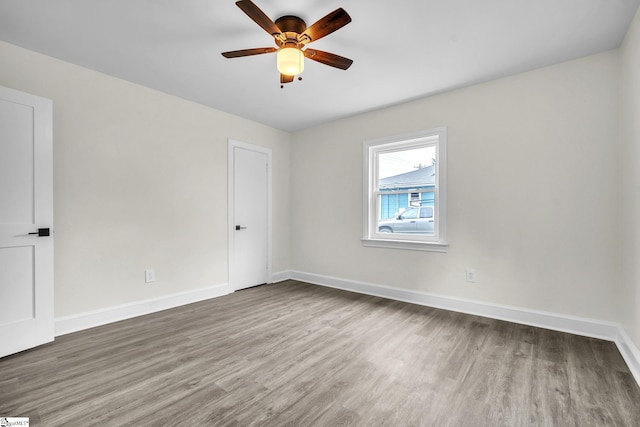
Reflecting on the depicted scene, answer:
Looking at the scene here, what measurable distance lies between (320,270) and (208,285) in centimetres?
171

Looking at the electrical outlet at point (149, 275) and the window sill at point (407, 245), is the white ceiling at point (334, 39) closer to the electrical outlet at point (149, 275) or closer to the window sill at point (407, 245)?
the window sill at point (407, 245)

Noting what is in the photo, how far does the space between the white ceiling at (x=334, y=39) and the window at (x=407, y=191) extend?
2.37 feet

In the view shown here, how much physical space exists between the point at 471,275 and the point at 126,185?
3936 mm

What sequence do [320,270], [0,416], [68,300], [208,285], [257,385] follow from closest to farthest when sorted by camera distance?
1. [0,416]
2. [257,385]
3. [68,300]
4. [208,285]
5. [320,270]

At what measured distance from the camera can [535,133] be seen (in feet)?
9.57

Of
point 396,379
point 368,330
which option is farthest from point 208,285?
point 396,379

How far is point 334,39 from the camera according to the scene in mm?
2408

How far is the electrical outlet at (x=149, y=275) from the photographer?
131 inches

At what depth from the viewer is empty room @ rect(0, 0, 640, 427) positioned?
1.92m

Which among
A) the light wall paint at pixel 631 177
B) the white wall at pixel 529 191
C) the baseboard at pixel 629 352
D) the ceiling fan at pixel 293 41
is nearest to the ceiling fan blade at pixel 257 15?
the ceiling fan at pixel 293 41

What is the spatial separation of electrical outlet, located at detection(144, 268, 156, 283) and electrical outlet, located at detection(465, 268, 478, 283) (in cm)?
360

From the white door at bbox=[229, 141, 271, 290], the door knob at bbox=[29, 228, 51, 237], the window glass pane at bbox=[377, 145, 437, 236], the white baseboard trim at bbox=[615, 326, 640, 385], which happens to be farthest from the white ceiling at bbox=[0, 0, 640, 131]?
the white baseboard trim at bbox=[615, 326, 640, 385]

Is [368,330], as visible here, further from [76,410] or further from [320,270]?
[76,410]

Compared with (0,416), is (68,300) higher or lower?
higher
